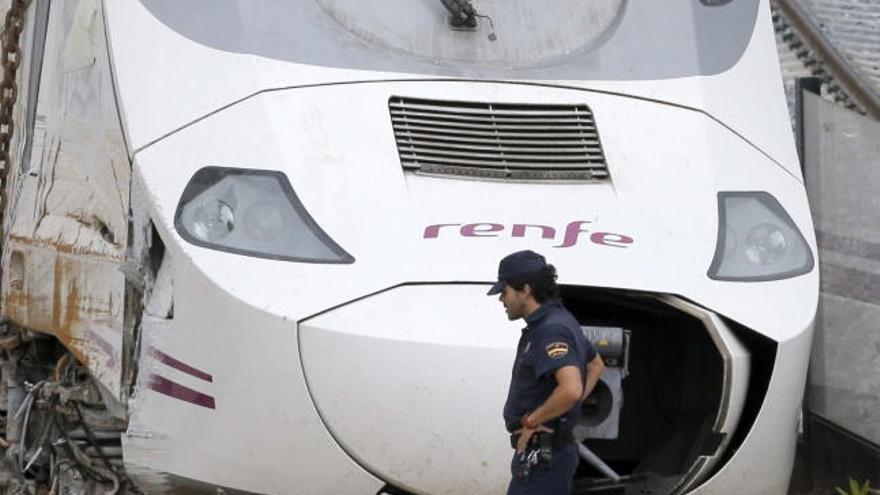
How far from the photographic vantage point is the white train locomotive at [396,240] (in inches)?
295

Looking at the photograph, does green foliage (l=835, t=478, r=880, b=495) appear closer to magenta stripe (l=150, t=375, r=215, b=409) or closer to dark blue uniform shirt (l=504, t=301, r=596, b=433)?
dark blue uniform shirt (l=504, t=301, r=596, b=433)

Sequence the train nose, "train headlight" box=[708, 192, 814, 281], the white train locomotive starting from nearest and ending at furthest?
the train nose < the white train locomotive < "train headlight" box=[708, 192, 814, 281]

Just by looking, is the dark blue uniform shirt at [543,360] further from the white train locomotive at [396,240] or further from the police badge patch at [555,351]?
the white train locomotive at [396,240]

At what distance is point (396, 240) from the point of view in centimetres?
774

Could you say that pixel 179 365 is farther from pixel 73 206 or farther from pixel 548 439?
pixel 548 439

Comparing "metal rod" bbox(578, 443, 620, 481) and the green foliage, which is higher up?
"metal rod" bbox(578, 443, 620, 481)

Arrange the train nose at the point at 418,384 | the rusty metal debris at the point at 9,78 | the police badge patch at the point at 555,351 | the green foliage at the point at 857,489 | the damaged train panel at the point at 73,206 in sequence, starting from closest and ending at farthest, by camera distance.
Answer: the police badge patch at the point at 555,351, the train nose at the point at 418,384, the damaged train panel at the point at 73,206, the green foliage at the point at 857,489, the rusty metal debris at the point at 9,78

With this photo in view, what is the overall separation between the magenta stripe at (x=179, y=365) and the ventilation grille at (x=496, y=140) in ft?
3.76

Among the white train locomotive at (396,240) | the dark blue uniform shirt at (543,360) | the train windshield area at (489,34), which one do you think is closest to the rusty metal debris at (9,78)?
the white train locomotive at (396,240)

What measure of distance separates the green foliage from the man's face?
2.31 m

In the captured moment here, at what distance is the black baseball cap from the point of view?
711 cm

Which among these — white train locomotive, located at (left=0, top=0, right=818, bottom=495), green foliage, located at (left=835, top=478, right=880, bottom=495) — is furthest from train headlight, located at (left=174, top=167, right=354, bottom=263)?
green foliage, located at (left=835, top=478, right=880, bottom=495)

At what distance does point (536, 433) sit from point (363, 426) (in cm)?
69

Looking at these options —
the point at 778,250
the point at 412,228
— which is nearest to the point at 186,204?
the point at 412,228
